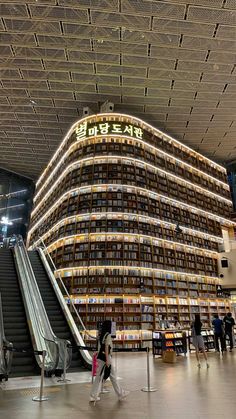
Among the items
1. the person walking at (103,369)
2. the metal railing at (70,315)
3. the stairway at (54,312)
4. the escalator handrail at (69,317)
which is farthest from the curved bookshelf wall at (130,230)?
the person walking at (103,369)

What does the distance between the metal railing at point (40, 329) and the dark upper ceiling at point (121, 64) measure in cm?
719

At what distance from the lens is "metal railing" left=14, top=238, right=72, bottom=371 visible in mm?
5344

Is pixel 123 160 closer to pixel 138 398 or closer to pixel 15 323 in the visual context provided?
pixel 15 323

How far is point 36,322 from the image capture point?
604 cm

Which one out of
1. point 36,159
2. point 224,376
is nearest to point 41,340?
point 224,376

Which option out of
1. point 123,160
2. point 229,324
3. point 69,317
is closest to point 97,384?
point 69,317

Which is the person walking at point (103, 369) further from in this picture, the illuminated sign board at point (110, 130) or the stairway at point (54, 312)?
the illuminated sign board at point (110, 130)

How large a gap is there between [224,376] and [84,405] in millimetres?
2944

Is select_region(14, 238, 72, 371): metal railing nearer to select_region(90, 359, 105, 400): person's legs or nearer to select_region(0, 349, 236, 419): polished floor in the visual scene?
select_region(0, 349, 236, 419): polished floor

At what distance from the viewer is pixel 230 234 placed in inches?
611

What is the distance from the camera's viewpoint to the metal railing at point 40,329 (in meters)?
5.34

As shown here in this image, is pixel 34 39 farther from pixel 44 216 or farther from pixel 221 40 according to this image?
pixel 44 216

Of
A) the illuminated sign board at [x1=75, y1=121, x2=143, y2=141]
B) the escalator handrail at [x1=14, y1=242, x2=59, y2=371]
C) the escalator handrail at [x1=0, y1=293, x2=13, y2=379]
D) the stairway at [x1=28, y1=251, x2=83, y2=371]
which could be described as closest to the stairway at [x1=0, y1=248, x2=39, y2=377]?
the escalator handrail at [x1=14, y1=242, x2=59, y2=371]

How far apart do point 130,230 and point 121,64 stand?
5.78m
